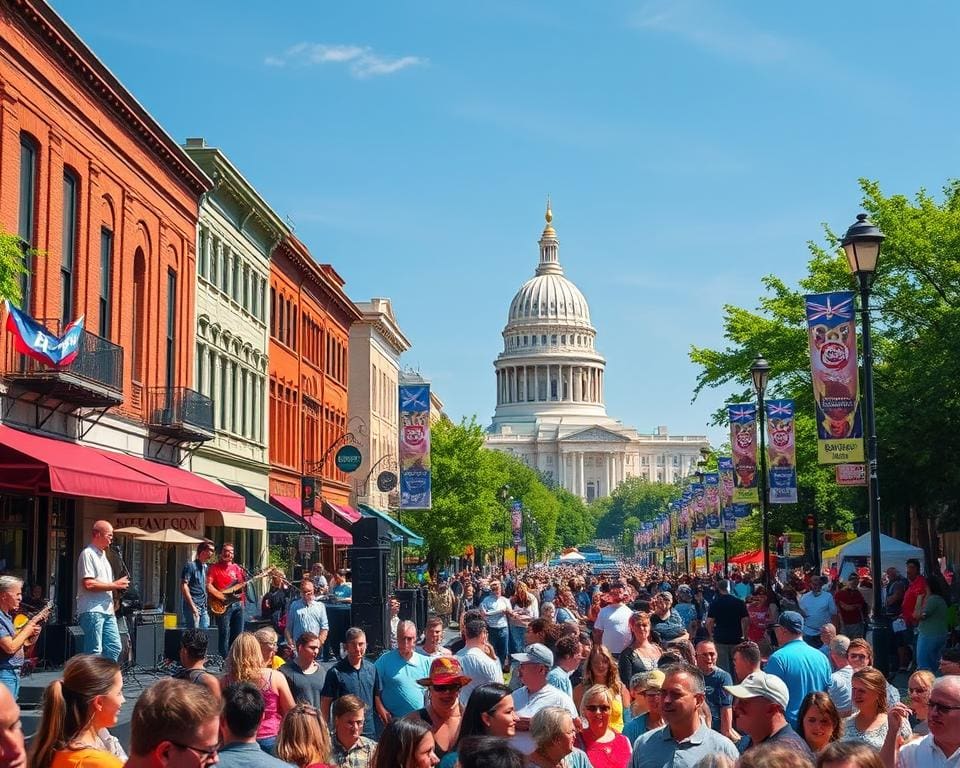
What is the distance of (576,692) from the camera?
12.7m

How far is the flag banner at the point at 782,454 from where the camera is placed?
120ft

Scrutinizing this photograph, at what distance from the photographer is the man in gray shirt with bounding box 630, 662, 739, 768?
8.29 meters

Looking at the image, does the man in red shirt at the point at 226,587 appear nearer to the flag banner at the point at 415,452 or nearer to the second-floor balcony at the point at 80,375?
the second-floor balcony at the point at 80,375

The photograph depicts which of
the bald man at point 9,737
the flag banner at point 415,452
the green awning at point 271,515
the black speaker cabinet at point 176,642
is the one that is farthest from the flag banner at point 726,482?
the bald man at point 9,737

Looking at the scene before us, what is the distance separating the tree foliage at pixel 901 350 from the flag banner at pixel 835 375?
28.6ft

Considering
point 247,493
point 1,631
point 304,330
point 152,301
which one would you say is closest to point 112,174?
point 152,301

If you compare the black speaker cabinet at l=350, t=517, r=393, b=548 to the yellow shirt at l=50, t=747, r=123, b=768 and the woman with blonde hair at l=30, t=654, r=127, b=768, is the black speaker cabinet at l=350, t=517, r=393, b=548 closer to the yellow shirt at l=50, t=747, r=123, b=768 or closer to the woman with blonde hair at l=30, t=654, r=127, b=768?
the woman with blonde hair at l=30, t=654, r=127, b=768

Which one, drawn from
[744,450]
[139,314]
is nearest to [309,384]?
[139,314]

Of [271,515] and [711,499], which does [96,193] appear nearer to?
[271,515]

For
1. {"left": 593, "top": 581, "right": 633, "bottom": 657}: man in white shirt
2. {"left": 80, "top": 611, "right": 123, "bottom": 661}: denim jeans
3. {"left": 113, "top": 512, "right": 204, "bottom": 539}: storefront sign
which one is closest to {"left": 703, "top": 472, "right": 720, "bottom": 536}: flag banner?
{"left": 113, "top": 512, "right": 204, "bottom": 539}: storefront sign

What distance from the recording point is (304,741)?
25.7 ft

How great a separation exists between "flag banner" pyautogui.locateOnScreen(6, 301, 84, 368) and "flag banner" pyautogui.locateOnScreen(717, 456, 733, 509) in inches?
964

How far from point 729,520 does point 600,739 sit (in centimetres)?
3925

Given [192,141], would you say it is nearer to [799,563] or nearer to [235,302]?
[235,302]
